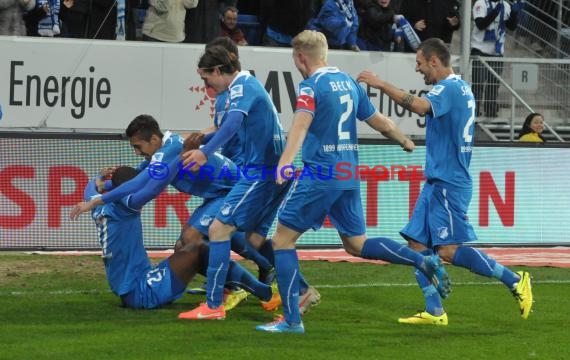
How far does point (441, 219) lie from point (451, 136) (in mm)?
629

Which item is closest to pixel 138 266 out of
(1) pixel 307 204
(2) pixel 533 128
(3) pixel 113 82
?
(1) pixel 307 204

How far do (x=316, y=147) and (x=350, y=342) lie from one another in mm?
1368

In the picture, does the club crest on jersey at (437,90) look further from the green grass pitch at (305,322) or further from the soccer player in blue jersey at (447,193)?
the green grass pitch at (305,322)

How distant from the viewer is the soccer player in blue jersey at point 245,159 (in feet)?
30.5

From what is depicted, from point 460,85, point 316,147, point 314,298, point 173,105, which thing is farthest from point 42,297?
point 173,105

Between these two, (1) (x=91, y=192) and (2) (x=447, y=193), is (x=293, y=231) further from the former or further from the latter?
(1) (x=91, y=192)

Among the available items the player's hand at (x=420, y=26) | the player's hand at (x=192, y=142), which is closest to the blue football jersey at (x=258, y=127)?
the player's hand at (x=192, y=142)

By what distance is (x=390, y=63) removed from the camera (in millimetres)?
16672

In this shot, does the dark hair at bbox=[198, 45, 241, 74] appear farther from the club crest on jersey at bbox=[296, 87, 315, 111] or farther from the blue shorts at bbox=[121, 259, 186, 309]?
the blue shorts at bbox=[121, 259, 186, 309]

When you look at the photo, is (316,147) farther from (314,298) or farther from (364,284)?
(364,284)

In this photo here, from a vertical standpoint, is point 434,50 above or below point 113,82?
above

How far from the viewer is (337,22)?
16.8m

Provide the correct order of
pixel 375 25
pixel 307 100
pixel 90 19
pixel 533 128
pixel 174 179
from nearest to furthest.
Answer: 1. pixel 307 100
2. pixel 174 179
3. pixel 90 19
4. pixel 533 128
5. pixel 375 25

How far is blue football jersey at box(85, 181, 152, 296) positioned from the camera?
9.75 m
